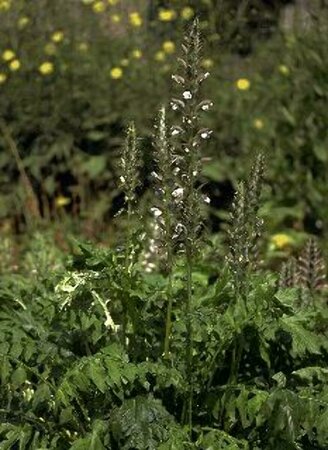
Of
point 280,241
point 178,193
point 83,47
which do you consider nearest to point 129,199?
point 178,193

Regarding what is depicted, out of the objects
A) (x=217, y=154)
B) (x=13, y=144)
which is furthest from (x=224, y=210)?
(x=13, y=144)

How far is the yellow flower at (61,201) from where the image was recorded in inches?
301

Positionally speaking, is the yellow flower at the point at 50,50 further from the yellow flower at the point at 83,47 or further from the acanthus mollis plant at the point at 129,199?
the acanthus mollis plant at the point at 129,199

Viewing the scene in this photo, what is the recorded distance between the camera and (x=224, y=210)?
7.65 meters

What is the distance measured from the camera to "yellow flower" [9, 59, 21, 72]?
8.00 metres

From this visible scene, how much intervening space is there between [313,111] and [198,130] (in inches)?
174

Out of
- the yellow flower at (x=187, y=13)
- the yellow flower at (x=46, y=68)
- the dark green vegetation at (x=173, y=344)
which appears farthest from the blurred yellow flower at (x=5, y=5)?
the dark green vegetation at (x=173, y=344)

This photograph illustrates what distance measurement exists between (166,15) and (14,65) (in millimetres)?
1426

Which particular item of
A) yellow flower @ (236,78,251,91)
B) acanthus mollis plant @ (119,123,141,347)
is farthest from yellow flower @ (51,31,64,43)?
acanthus mollis plant @ (119,123,141,347)

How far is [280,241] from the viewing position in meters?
6.93

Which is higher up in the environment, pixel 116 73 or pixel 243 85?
pixel 116 73

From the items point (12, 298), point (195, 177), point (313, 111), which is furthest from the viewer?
point (313, 111)

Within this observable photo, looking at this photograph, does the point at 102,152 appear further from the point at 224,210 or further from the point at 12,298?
the point at 12,298

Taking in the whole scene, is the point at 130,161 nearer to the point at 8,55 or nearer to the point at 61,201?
the point at 61,201
